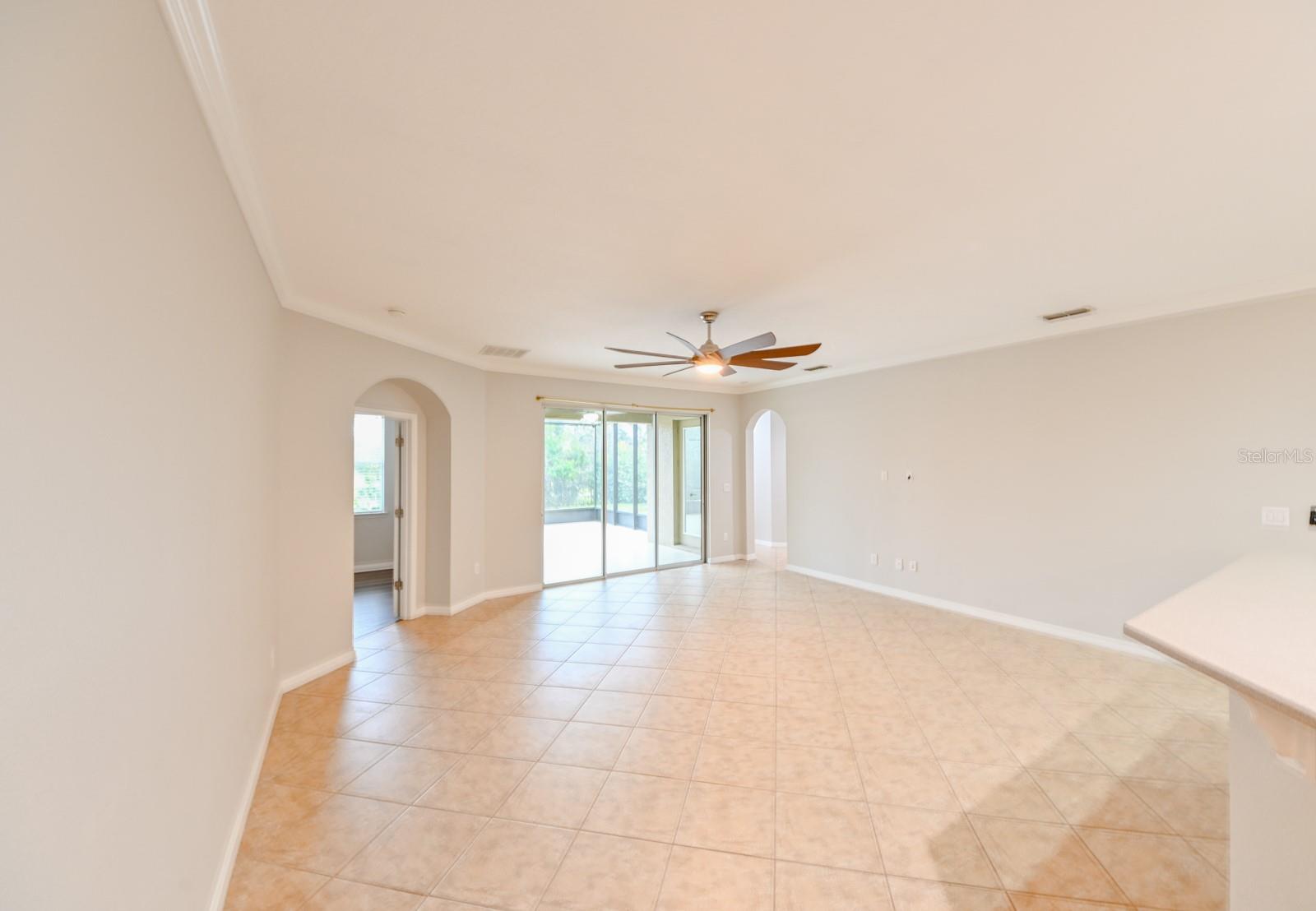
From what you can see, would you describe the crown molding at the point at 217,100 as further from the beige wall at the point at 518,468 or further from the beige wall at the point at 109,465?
the beige wall at the point at 518,468

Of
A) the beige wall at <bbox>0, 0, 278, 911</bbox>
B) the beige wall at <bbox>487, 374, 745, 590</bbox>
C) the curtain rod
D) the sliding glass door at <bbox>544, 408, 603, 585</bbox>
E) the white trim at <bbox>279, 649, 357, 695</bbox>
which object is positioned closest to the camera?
the beige wall at <bbox>0, 0, 278, 911</bbox>

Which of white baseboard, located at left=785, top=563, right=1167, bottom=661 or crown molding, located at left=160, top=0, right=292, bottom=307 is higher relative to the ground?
crown molding, located at left=160, top=0, right=292, bottom=307

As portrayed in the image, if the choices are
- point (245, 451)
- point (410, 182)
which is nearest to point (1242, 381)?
point (410, 182)

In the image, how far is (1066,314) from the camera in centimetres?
384

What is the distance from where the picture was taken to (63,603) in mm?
854

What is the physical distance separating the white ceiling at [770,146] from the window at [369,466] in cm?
387

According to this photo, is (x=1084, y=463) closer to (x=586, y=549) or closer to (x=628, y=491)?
(x=628, y=491)

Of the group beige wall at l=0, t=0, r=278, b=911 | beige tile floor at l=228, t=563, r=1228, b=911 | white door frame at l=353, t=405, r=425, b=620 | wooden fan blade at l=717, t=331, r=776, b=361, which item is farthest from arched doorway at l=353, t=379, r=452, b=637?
beige wall at l=0, t=0, r=278, b=911

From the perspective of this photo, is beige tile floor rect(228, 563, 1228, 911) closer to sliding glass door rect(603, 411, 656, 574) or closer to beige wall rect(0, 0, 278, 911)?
beige wall rect(0, 0, 278, 911)

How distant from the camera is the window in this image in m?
6.83

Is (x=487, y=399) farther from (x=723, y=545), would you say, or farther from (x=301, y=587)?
(x=723, y=545)

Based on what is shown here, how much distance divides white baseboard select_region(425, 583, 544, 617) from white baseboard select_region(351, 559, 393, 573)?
2314 millimetres

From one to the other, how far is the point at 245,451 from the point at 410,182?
1411 millimetres

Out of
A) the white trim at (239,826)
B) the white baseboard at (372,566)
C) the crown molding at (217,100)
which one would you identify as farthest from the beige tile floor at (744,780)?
the white baseboard at (372,566)
